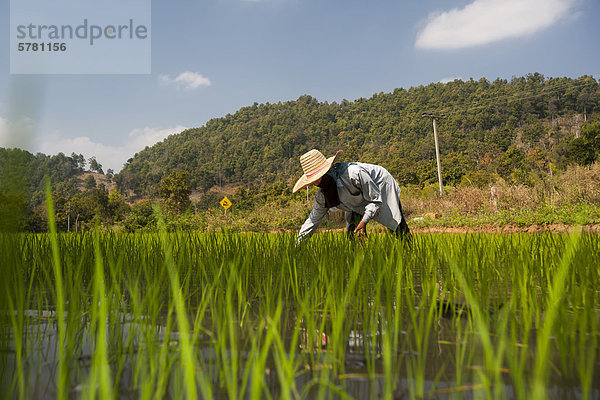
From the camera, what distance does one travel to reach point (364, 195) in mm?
3531

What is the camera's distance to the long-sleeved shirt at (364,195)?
3433mm

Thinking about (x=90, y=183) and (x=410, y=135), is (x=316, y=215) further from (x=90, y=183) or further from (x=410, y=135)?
(x=90, y=183)

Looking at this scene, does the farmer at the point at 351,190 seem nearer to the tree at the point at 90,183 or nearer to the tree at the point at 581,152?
the tree at the point at 581,152

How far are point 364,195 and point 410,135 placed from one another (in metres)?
55.3

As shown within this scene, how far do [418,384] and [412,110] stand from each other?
68.8 m

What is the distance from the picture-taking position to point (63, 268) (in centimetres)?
184

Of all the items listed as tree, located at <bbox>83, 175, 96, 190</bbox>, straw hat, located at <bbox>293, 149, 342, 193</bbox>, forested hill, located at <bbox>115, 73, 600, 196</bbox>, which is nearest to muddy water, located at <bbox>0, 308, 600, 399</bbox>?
straw hat, located at <bbox>293, 149, 342, 193</bbox>

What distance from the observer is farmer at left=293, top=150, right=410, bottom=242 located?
3.35 m

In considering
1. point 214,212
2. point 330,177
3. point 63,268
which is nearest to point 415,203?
point 214,212

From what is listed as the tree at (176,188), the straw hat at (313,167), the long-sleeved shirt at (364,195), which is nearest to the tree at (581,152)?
the long-sleeved shirt at (364,195)

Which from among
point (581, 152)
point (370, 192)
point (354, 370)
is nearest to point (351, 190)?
point (370, 192)

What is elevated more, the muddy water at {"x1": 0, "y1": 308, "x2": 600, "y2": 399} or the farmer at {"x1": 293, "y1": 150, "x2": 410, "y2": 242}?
the farmer at {"x1": 293, "y1": 150, "x2": 410, "y2": 242}

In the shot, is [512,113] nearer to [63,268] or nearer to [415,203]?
[415,203]

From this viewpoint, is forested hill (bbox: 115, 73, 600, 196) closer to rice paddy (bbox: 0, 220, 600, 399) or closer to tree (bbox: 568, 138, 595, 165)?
tree (bbox: 568, 138, 595, 165)
